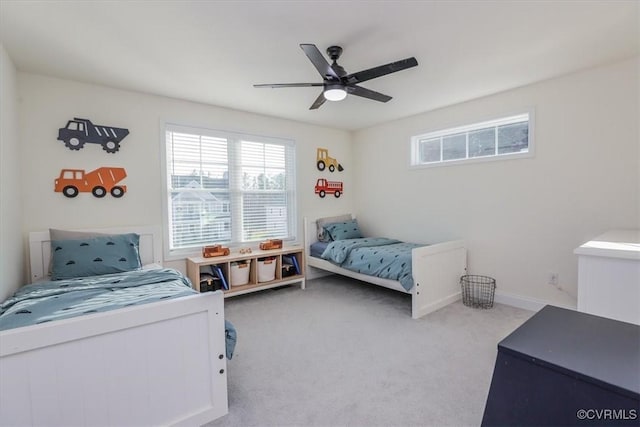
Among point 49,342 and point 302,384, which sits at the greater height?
point 49,342

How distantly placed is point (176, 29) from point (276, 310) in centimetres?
265

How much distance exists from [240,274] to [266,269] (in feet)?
1.09

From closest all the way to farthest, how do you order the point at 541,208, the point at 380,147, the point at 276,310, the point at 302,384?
1. the point at 302,384
2. the point at 541,208
3. the point at 276,310
4. the point at 380,147

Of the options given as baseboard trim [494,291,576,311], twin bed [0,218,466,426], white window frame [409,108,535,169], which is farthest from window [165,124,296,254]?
baseboard trim [494,291,576,311]

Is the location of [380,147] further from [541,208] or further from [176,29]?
[176,29]

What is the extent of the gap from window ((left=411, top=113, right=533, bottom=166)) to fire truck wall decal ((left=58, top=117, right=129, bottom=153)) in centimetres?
350

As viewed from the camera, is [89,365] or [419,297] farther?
[419,297]

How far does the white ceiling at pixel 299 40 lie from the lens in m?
1.83

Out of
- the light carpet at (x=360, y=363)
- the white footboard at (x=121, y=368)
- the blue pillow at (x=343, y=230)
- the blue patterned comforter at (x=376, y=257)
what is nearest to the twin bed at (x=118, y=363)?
the white footboard at (x=121, y=368)

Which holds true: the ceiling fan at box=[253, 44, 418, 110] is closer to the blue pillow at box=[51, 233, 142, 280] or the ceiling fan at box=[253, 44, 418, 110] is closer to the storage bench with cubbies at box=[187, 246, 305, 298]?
the blue pillow at box=[51, 233, 142, 280]

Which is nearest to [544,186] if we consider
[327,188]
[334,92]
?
[334,92]

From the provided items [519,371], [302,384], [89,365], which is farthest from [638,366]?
[89,365]

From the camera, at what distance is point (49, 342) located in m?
1.19

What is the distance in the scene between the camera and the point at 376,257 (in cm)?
335
